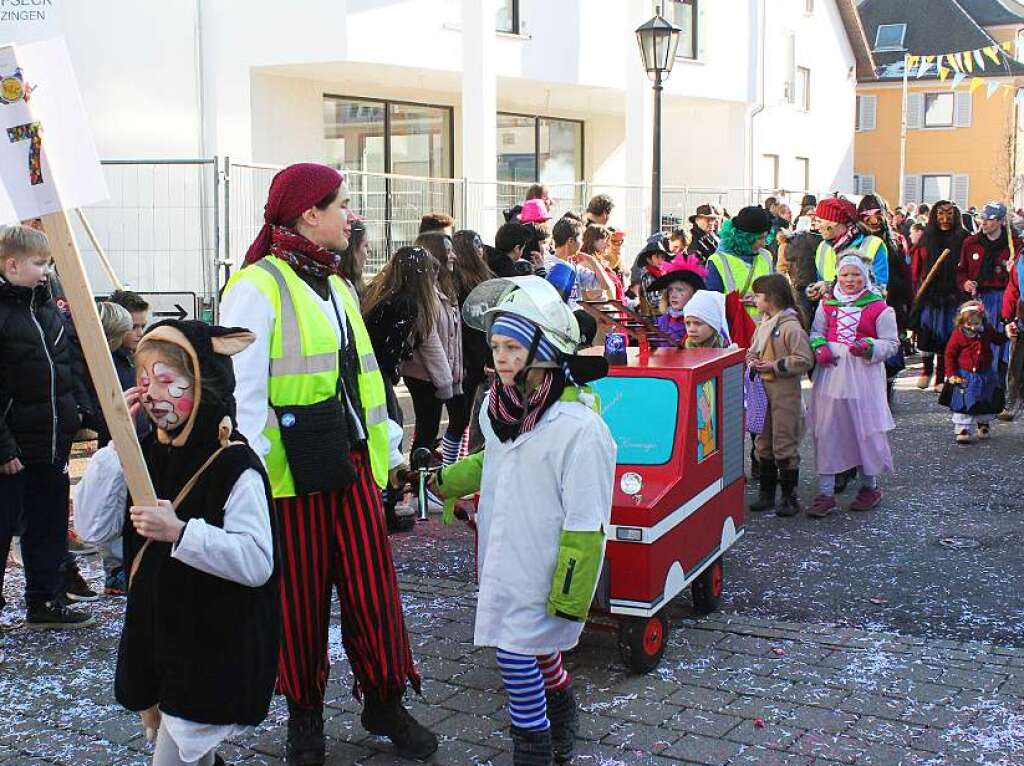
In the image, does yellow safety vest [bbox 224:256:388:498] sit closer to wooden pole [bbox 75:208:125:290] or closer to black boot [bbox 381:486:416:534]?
wooden pole [bbox 75:208:125:290]

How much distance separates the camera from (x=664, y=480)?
5336 mm

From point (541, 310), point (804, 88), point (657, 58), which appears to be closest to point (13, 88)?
point (541, 310)

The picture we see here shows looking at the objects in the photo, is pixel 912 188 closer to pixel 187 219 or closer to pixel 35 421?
pixel 187 219

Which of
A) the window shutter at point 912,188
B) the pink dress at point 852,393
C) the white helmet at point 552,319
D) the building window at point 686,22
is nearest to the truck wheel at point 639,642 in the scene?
the white helmet at point 552,319

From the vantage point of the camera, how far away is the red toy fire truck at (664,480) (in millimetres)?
5125

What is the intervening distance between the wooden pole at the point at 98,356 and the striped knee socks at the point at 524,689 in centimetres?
136

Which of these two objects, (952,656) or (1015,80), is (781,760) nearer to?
(952,656)

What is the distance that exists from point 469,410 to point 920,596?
3.61m

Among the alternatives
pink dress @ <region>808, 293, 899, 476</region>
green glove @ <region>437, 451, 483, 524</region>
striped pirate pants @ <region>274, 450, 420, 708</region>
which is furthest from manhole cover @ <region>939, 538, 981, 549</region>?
striped pirate pants @ <region>274, 450, 420, 708</region>

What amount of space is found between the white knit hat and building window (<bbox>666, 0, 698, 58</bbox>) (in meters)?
17.3

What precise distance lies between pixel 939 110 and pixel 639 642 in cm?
5232

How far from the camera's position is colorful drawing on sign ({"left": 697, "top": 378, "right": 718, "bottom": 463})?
562cm

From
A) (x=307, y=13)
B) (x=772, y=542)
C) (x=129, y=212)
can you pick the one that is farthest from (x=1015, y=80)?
(x=772, y=542)

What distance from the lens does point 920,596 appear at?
644 centimetres
